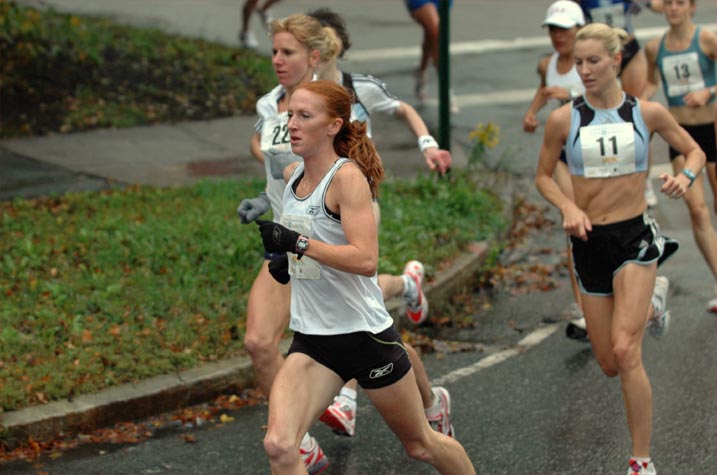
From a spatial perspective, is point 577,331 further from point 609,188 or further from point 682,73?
point 682,73

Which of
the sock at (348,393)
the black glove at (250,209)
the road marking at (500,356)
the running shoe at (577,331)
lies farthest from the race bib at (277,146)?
the running shoe at (577,331)

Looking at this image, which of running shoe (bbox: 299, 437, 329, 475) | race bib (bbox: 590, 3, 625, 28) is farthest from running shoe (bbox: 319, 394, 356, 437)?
race bib (bbox: 590, 3, 625, 28)

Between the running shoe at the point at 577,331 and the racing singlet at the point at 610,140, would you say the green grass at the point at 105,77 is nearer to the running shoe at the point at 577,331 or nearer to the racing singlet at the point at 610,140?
the running shoe at the point at 577,331

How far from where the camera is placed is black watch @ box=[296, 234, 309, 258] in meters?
4.95

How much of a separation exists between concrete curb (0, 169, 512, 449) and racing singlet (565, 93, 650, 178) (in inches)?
92.9

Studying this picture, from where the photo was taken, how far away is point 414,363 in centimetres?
595

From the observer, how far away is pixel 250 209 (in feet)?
20.1

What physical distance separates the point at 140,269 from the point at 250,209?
2748mm

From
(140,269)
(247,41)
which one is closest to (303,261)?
(140,269)

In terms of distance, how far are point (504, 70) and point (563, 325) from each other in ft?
29.7

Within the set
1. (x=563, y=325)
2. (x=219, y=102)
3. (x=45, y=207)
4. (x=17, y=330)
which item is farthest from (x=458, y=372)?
(x=219, y=102)

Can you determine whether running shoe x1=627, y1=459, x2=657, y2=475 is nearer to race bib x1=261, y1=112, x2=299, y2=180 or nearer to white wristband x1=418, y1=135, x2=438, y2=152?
white wristband x1=418, y1=135, x2=438, y2=152

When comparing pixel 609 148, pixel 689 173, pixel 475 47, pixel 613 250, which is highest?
pixel 609 148

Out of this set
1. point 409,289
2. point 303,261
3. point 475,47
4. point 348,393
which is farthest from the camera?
point 475,47
